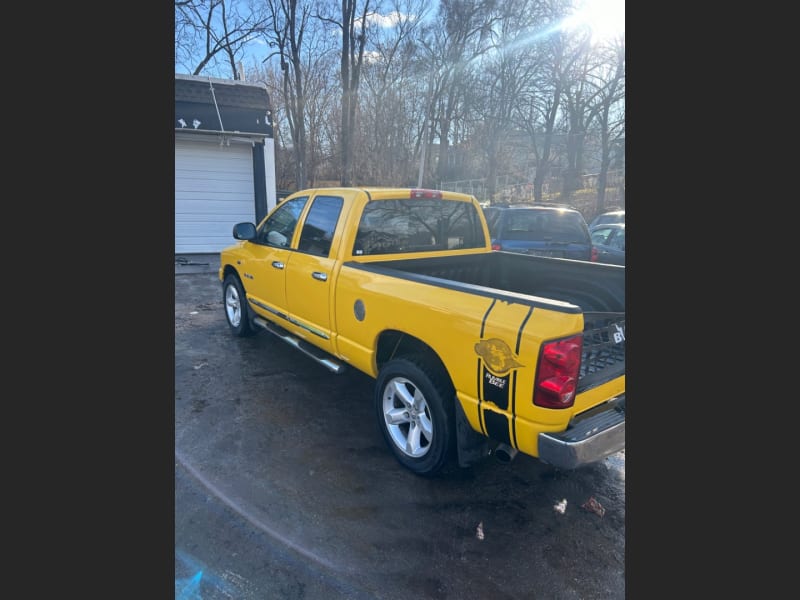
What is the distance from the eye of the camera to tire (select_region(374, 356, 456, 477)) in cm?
286

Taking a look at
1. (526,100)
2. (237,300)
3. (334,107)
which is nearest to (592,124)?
(526,100)

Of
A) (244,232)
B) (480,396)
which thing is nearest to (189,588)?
(480,396)

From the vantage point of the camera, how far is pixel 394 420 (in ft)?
10.7

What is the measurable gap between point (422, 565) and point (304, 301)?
245 centimetres

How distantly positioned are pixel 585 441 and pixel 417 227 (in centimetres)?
253

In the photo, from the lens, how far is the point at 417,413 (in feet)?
10.2

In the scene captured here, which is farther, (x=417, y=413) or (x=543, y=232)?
(x=543, y=232)

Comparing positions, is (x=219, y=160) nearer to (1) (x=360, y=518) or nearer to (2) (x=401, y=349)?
(2) (x=401, y=349)

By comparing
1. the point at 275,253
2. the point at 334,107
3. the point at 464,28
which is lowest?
the point at 275,253

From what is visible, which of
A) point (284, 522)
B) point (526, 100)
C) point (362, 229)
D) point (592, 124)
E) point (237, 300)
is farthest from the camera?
point (526, 100)

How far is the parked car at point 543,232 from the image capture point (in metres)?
7.29

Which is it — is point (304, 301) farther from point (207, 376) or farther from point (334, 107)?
point (334, 107)

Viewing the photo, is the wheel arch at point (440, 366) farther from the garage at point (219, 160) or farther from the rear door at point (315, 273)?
the garage at point (219, 160)

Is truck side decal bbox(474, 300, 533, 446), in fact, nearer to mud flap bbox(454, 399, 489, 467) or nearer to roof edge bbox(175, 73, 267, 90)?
mud flap bbox(454, 399, 489, 467)
